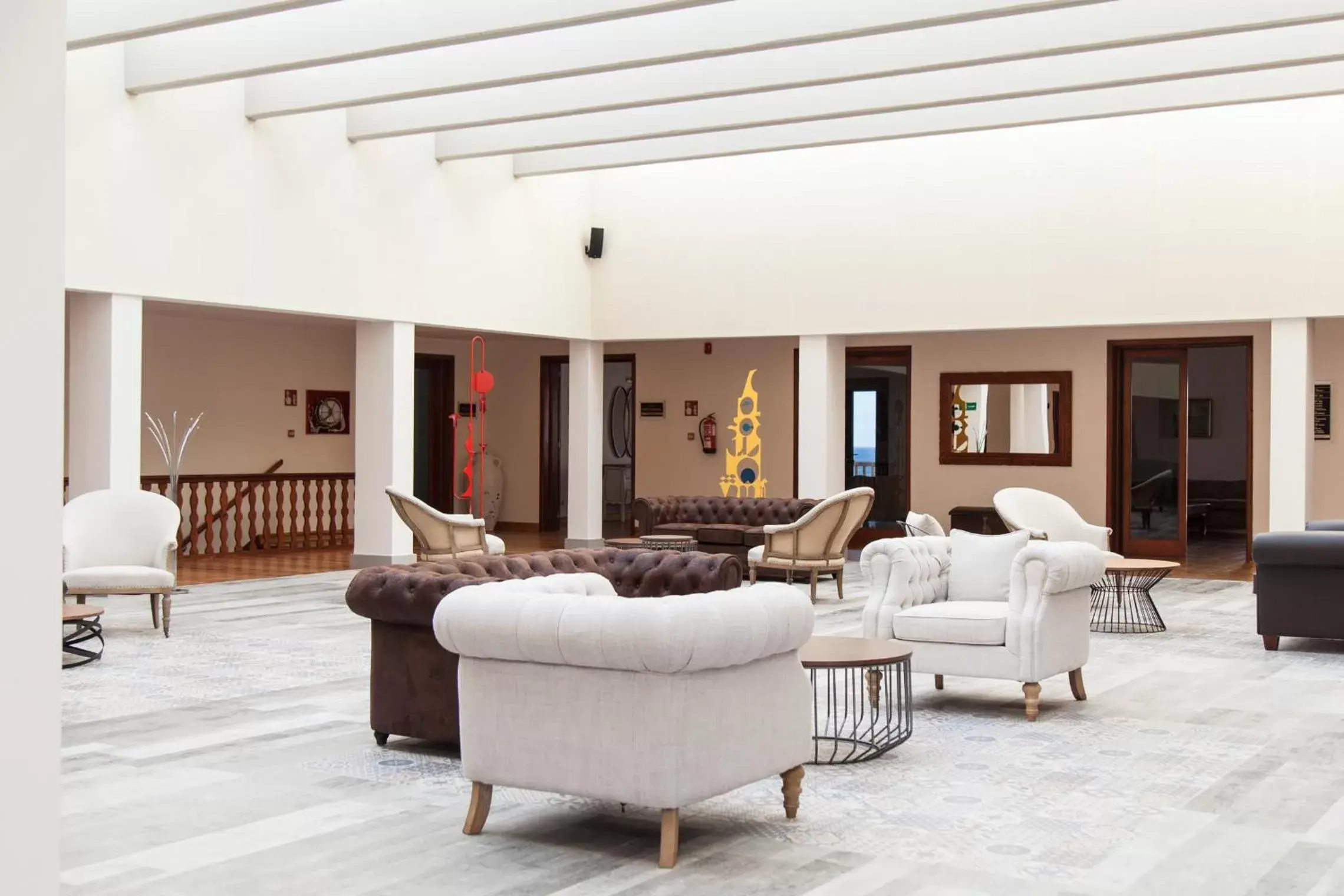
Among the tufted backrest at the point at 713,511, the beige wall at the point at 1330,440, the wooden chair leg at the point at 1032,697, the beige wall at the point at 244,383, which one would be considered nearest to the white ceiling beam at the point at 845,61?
the beige wall at the point at 244,383

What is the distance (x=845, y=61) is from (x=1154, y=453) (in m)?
7.42

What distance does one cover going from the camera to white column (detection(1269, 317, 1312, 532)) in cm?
1267

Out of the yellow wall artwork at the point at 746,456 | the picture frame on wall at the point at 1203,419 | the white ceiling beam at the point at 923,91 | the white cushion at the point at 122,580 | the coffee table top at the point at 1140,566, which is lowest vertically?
the white cushion at the point at 122,580

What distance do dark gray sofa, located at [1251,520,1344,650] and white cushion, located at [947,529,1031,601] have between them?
2242mm

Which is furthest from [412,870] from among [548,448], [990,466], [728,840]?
[548,448]

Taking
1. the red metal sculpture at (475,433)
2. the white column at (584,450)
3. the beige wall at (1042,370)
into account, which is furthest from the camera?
the white column at (584,450)

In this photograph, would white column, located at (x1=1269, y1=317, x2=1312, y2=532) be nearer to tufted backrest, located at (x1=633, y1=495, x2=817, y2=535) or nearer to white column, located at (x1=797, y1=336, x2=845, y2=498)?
tufted backrest, located at (x1=633, y1=495, x2=817, y2=535)

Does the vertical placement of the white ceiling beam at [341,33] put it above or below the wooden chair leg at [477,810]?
above

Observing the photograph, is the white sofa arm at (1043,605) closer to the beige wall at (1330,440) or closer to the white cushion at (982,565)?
the white cushion at (982,565)

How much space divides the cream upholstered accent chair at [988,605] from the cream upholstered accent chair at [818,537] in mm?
3802

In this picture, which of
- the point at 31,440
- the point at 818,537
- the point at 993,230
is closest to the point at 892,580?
the point at 818,537

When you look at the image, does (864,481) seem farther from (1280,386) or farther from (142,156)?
(142,156)

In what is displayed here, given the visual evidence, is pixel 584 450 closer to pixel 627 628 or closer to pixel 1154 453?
pixel 1154 453

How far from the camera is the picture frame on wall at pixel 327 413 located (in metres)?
17.2
